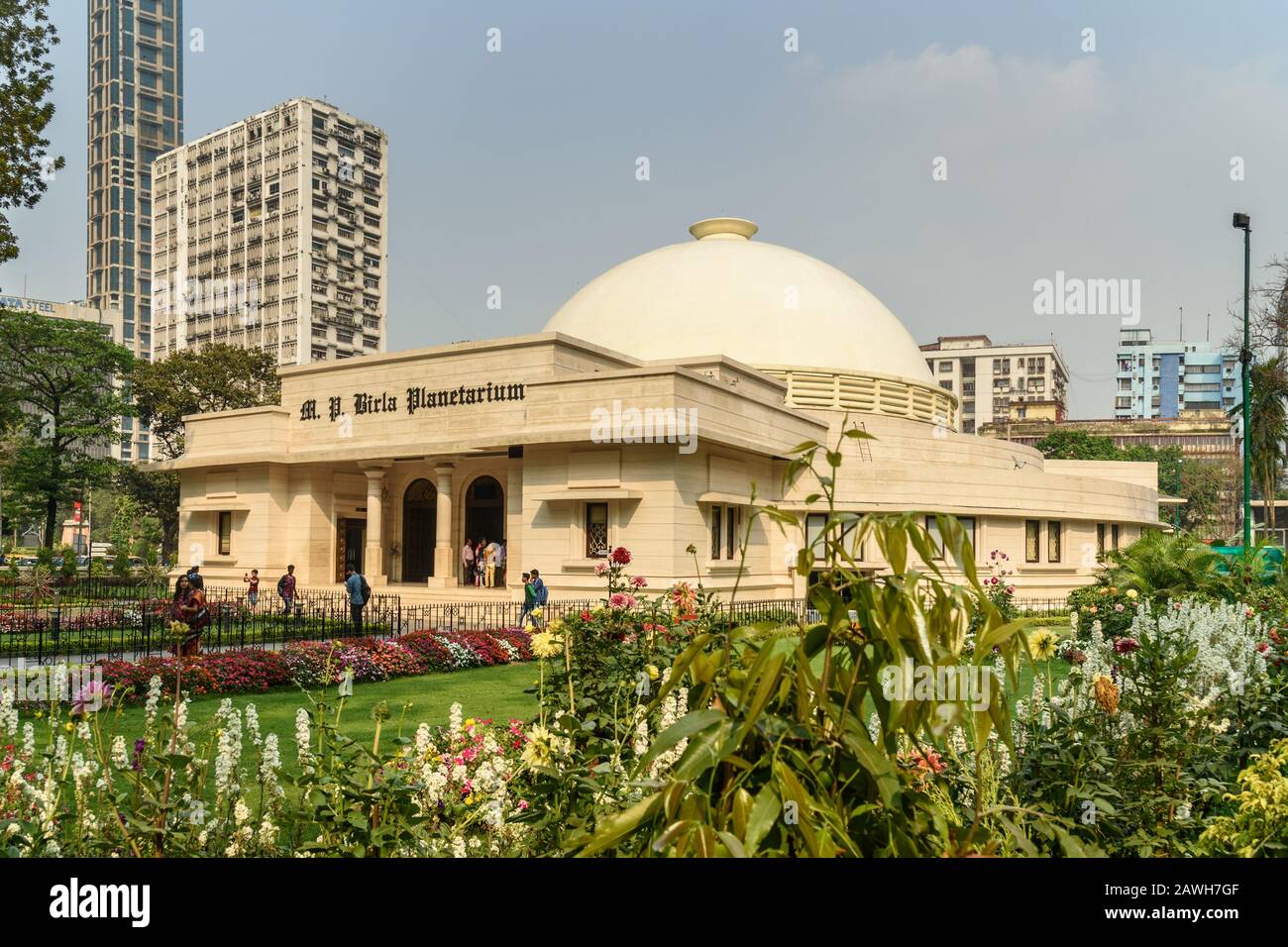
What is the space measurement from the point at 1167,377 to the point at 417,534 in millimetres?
89126

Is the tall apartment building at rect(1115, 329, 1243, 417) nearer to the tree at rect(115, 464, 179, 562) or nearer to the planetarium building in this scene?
the planetarium building

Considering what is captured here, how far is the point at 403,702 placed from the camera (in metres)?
10.7

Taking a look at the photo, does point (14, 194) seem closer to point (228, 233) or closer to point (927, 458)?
point (927, 458)

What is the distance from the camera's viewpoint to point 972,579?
1806 millimetres

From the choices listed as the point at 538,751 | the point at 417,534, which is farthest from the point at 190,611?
the point at 417,534

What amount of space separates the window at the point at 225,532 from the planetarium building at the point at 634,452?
75mm

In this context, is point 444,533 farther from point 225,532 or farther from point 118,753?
point 118,753

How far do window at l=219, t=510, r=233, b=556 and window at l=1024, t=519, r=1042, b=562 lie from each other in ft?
81.7

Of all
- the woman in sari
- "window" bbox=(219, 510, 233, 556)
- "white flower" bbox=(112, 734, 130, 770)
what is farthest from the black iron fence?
"white flower" bbox=(112, 734, 130, 770)

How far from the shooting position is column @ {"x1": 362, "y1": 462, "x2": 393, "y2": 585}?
1062 inches

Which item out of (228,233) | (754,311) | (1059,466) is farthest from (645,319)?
(228,233)

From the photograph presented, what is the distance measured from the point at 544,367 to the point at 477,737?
18.5 metres

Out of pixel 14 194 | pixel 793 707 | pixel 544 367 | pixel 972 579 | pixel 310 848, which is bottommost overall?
pixel 310 848

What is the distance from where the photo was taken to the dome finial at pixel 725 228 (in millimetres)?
39469
